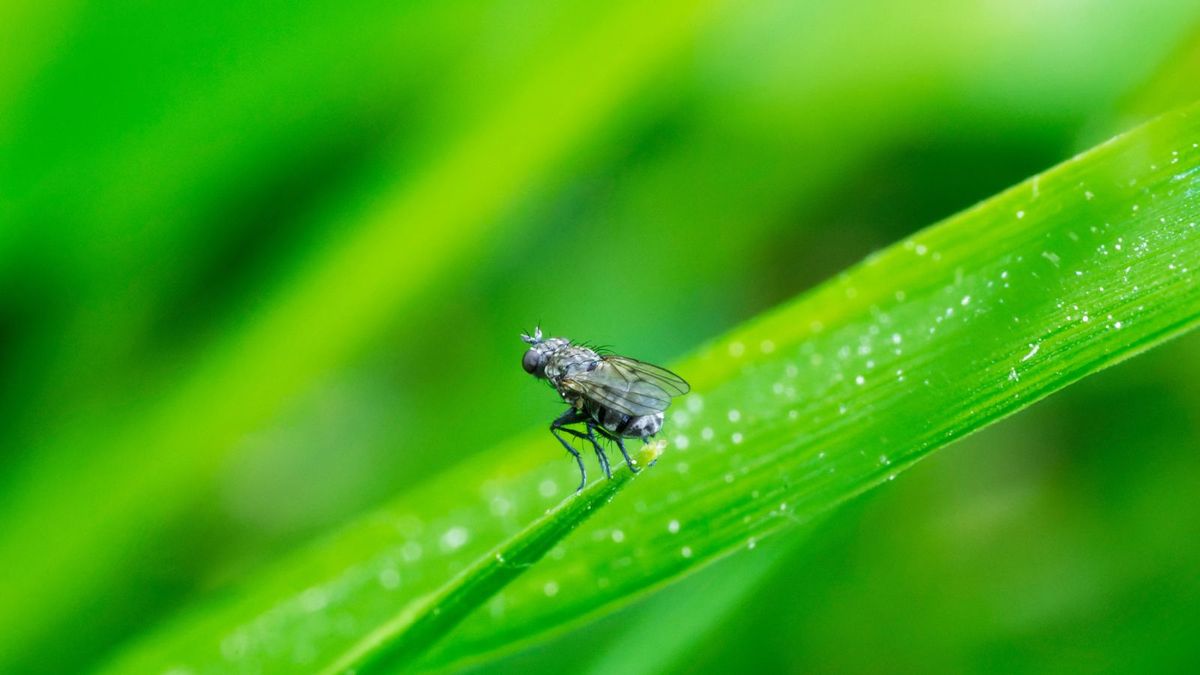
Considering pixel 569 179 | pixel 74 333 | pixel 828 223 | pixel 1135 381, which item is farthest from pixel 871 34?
pixel 74 333

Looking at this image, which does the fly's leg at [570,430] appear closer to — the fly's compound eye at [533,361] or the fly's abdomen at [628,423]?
the fly's abdomen at [628,423]

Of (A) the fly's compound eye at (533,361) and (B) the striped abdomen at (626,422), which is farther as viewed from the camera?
(A) the fly's compound eye at (533,361)

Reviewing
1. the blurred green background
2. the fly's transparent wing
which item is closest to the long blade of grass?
the blurred green background

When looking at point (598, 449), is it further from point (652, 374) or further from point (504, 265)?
point (504, 265)

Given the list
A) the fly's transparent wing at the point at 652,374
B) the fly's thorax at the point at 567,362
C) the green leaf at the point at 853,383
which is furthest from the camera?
the fly's thorax at the point at 567,362

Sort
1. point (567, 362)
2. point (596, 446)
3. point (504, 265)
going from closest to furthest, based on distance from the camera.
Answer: point (596, 446)
point (567, 362)
point (504, 265)

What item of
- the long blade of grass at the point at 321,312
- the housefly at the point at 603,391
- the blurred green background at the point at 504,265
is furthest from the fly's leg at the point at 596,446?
the long blade of grass at the point at 321,312

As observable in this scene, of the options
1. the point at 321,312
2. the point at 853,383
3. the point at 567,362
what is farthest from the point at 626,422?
the point at 321,312

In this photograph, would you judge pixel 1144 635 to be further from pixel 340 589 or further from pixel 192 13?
pixel 192 13
